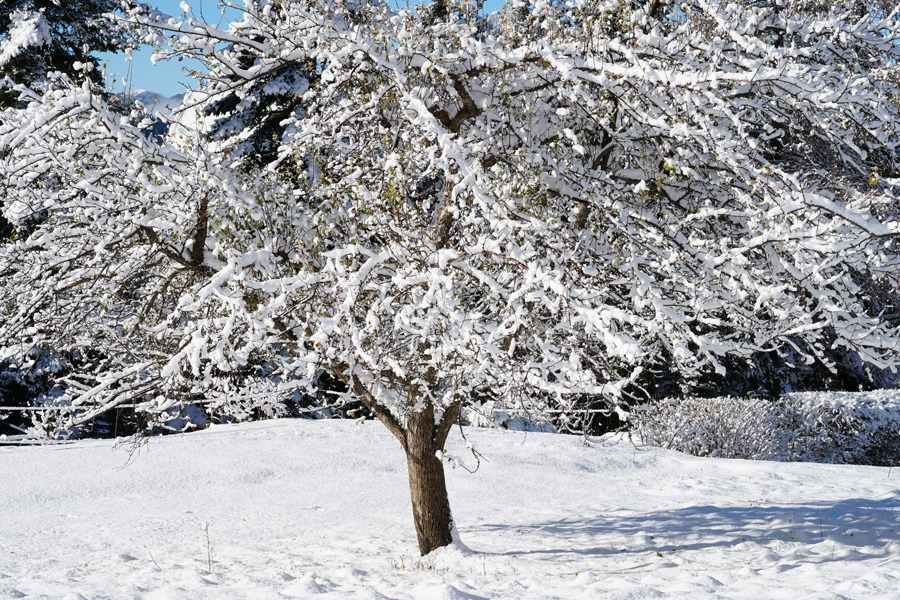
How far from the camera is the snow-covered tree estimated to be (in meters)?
4.34

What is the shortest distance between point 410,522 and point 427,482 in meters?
2.07

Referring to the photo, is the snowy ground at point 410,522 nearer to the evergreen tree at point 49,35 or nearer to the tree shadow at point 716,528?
the tree shadow at point 716,528

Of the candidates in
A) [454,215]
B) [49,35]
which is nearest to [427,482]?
[454,215]

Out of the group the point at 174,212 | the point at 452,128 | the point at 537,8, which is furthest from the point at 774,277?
the point at 174,212

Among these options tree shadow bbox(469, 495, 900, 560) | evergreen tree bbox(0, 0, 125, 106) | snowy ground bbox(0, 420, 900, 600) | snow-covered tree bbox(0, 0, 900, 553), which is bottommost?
tree shadow bbox(469, 495, 900, 560)

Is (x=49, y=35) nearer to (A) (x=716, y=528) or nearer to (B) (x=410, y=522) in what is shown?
(B) (x=410, y=522)

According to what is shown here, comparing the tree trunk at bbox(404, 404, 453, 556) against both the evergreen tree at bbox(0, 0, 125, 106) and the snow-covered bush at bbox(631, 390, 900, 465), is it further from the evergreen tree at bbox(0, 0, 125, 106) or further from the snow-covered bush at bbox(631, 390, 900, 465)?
the evergreen tree at bbox(0, 0, 125, 106)

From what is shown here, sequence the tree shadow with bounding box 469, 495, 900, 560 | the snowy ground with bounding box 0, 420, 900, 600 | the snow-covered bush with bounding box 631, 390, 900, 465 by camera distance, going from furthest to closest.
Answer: the snow-covered bush with bounding box 631, 390, 900, 465, the tree shadow with bounding box 469, 495, 900, 560, the snowy ground with bounding box 0, 420, 900, 600

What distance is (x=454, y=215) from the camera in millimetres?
5020

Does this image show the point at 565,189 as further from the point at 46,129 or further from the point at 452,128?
the point at 46,129

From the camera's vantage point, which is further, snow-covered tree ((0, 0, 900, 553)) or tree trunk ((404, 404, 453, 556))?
tree trunk ((404, 404, 453, 556))

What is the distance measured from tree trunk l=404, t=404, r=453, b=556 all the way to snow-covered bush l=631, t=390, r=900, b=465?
18.6 ft

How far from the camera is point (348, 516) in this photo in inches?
329

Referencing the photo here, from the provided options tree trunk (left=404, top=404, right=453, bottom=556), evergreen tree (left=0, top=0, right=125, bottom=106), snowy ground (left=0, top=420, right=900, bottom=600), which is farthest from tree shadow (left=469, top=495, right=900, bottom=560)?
evergreen tree (left=0, top=0, right=125, bottom=106)
